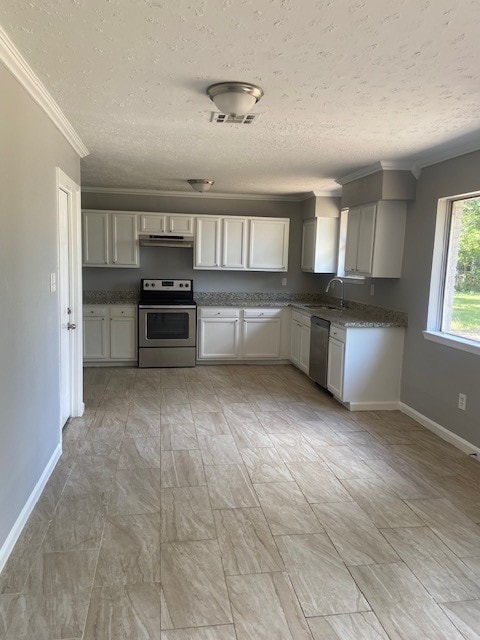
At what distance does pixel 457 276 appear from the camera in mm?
3887

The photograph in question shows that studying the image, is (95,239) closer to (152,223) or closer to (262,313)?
(152,223)

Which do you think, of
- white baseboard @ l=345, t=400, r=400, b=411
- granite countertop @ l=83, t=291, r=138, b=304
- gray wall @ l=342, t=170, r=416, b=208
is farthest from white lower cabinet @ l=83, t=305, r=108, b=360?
gray wall @ l=342, t=170, r=416, b=208

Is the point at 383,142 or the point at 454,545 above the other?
the point at 383,142

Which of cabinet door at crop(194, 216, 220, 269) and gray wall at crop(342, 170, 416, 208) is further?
cabinet door at crop(194, 216, 220, 269)

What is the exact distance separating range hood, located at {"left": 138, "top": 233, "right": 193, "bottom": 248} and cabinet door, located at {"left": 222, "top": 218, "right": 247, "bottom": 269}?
491mm

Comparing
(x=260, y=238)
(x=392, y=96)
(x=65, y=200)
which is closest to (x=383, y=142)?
(x=392, y=96)

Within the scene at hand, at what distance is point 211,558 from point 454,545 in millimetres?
1268

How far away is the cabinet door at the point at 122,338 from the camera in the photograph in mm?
5938

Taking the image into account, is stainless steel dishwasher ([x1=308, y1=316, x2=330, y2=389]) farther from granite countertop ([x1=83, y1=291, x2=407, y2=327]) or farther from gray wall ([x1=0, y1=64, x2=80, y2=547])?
gray wall ([x1=0, y1=64, x2=80, y2=547])

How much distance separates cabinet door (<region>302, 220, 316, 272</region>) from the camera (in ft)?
20.4

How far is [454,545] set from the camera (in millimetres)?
2398

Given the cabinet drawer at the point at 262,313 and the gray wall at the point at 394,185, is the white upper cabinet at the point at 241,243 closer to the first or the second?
the cabinet drawer at the point at 262,313

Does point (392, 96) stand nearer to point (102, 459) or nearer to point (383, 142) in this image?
point (383, 142)

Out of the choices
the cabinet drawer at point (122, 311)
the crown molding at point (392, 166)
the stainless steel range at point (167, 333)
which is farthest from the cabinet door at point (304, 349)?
the cabinet drawer at point (122, 311)
